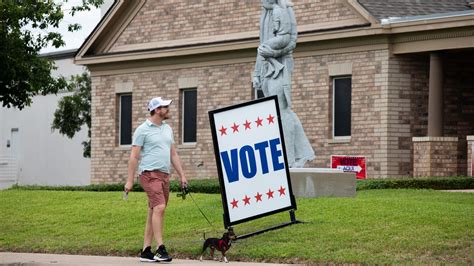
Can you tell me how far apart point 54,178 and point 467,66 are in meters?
22.8

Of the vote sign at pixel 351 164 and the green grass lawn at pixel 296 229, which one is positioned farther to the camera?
the vote sign at pixel 351 164

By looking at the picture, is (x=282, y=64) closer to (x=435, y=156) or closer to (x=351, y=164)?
(x=435, y=156)

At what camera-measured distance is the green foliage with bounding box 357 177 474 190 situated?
28.9 m

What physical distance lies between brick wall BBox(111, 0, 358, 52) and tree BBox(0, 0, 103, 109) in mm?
3132

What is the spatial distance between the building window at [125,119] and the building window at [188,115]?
256 cm

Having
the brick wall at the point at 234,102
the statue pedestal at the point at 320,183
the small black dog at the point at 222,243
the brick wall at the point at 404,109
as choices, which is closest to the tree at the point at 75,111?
the brick wall at the point at 234,102

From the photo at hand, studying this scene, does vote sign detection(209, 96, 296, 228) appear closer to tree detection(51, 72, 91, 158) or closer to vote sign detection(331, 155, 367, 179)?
vote sign detection(331, 155, 367, 179)

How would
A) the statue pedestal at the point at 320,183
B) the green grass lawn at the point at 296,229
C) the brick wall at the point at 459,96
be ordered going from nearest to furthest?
the green grass lawn at the point at 296,229 < the statue pedestal at the point at 320,183 < the brick wall at the point at 459,96

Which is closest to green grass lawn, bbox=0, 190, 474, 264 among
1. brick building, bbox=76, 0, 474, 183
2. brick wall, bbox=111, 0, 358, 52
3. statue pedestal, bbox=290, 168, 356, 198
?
statue pedestal, bbox=290, 168, 356, 198

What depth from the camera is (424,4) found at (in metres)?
38.2

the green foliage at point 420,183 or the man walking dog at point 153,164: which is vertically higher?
the man walking dog at point 153,164

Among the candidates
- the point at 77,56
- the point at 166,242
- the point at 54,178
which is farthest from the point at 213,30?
the point at 166,242

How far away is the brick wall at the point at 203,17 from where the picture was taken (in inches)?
1491

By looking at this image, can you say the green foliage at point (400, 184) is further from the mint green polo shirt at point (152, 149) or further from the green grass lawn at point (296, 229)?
the mint green polo shirt at point (152, 149)
